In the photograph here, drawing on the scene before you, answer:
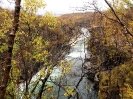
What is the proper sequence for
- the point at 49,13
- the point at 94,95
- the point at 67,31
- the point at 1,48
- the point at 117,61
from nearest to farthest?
the point at 1,48 < the point at 49,13 < the point at 117,61 < the point at 94,95 < the point at 67,31

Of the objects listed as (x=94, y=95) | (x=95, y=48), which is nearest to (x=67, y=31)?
(x=95, y=48)

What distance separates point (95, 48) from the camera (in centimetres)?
3728

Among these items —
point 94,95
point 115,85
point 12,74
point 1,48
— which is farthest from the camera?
point 94,95

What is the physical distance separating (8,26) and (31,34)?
1924 millimetres

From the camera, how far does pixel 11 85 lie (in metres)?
23.1

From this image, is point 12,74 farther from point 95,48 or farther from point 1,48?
point 95,48

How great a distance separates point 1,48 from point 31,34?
3.56 metres

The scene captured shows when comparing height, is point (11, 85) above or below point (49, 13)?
below

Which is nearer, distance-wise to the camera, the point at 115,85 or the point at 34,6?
the point at 34,6

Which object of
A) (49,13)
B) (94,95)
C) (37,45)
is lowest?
(94,95)

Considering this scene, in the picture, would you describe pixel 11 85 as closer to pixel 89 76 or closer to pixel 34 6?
pixel 34 6

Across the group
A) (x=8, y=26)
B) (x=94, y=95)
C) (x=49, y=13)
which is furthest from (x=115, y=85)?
(x=8, y=26)

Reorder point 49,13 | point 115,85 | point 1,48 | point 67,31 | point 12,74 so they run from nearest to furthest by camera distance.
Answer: point 1,48
point 12,74
point 49,13
point 115,85
point 67,31

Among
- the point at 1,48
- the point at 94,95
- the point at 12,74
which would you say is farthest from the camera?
the point at 94,95
